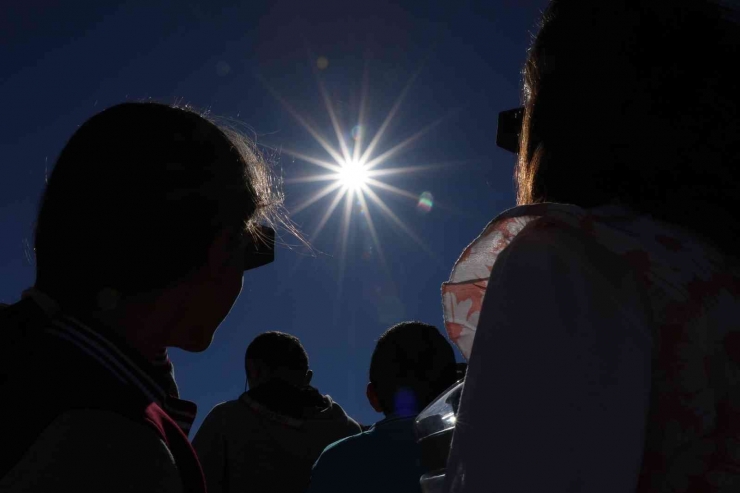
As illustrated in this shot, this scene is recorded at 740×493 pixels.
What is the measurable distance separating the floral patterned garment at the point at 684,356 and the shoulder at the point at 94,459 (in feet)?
2.61

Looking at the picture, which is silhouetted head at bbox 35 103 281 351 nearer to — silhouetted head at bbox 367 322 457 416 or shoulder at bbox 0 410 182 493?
Answer: shoulder at bbox 0 410 182 493

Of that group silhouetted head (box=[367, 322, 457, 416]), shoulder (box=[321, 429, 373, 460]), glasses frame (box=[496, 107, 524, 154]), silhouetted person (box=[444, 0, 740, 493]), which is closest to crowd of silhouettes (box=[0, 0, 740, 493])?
silhouetted person (box=[444, 0, 740, 493])

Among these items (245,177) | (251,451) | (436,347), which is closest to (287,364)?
(251,451)

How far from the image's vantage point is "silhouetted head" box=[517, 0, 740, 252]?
2.49 ft

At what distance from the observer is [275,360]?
12.5 ft

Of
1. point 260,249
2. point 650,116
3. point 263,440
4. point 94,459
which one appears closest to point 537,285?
point 650,116

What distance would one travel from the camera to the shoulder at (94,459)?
0.91 meters

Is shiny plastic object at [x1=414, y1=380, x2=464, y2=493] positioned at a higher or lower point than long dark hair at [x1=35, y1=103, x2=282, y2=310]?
lower

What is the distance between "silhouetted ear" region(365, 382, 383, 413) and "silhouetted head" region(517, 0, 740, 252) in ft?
7.04

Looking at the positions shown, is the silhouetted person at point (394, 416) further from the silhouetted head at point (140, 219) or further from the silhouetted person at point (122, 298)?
the silhouetted head at point (140, 219)

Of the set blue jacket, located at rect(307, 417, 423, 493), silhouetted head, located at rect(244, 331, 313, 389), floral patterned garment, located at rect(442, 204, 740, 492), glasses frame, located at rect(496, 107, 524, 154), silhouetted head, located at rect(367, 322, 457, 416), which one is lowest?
floral patterned garment, located at rect(442, 204, 740, 492)

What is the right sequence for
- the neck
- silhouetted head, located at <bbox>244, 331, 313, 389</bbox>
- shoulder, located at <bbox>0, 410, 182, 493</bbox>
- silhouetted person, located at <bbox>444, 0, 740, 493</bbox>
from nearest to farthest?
silhouetted person, located at <bbox>444, 0, 740, 493</bbox> < shoulder, located at <bbox>0, 410, 182, 493</bbox> < the neck < silhouetted head, located at <bbox>244, 331, 313, 389</bbox>

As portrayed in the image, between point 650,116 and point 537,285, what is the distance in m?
0.36

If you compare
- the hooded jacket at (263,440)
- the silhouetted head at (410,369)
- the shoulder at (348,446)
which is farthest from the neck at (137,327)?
the hooded jacket at (263,440)
